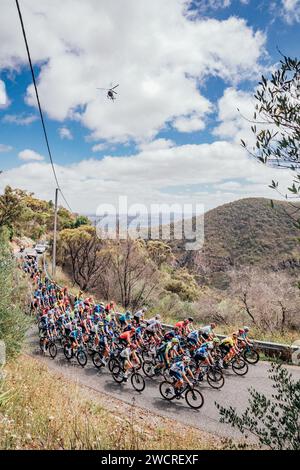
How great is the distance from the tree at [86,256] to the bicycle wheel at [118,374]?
18.1m

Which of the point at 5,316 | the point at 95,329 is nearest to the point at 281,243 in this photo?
the point at 95,329

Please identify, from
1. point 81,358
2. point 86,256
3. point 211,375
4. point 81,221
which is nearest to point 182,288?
point 86,256

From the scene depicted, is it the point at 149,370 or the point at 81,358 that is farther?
the point at 81,358

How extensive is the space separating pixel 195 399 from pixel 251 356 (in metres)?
4.30

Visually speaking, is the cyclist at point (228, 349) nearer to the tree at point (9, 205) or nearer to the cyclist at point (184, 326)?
the cyclist at point (184, 326)

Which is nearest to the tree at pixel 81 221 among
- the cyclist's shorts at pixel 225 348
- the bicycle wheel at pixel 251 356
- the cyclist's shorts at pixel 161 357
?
the bicycle wheel at pixel 251 356

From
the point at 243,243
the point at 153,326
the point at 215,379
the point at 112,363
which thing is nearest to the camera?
the point at 215,379

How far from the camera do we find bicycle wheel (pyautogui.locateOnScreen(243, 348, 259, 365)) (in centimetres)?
1266

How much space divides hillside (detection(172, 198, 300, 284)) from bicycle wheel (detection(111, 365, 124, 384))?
31.9 m

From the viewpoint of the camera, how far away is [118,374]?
11.8 meters

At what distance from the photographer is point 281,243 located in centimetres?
5697

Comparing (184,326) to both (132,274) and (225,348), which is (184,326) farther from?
(132,274)
